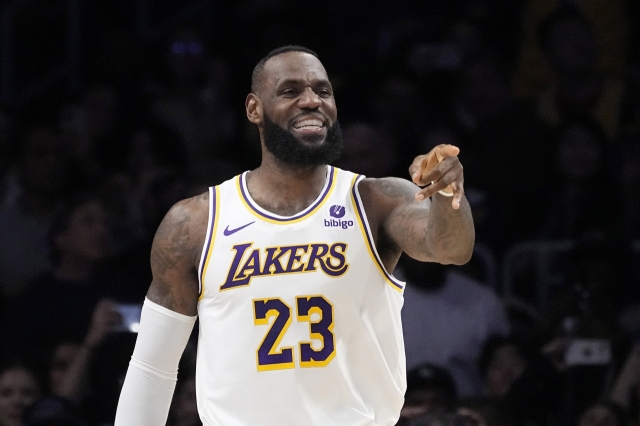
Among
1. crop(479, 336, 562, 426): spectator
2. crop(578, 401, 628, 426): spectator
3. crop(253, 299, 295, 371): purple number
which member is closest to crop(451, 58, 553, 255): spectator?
→ crop(479, 336, 562, 426): spectator

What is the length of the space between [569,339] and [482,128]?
173 cm

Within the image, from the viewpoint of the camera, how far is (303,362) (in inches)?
124

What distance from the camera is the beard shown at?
3.30 m

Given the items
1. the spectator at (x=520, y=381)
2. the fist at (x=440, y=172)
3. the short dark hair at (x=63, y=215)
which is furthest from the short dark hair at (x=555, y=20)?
the fist at (x=440, y=172)

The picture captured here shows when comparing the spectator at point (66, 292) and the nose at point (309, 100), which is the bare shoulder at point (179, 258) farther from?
the spectator at point (66, 292)

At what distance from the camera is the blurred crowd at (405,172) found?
16.0 ft

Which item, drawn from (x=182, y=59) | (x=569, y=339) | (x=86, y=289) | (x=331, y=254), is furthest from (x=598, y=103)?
(x=331, y=254)

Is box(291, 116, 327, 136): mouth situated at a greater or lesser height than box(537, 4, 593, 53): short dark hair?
lesser

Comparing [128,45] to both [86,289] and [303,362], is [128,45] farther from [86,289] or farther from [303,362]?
[303,362]

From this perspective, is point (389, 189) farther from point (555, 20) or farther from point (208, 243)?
point (555, 20)

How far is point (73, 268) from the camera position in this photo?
532cm

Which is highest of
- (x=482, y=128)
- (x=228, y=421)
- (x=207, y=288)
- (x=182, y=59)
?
(x=182, y=59)

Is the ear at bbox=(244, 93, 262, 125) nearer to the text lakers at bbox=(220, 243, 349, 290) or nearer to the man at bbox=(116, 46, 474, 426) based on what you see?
Result: the man at bbox=(116, 46, 474, 426)

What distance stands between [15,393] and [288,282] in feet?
6.80
